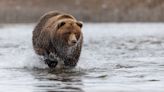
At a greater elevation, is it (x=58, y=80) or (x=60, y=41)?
(x=60, y=41)

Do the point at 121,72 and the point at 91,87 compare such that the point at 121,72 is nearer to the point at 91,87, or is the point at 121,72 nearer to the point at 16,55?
the point at 91,87

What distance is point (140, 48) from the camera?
21.4m

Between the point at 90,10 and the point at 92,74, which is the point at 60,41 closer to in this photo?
the point at 92,74

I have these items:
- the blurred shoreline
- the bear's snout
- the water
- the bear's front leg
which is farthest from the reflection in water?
the blurred shoreline

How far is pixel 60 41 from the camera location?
14.1 metres

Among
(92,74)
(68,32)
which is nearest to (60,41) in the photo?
(68,32)

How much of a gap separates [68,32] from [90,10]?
116 ft

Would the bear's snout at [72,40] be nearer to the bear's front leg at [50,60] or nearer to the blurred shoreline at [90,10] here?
the bear's front leg at [50,60]

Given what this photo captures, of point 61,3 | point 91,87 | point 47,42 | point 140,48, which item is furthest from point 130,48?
point 61,3

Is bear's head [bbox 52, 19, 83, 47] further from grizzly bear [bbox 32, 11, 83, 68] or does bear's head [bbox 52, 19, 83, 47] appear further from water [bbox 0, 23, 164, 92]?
water [bbox 0, 23, 164, 92]

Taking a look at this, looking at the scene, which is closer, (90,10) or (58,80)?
(58,80)

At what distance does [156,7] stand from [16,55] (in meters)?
28.7

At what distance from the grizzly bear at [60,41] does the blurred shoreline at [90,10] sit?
96.6 feet

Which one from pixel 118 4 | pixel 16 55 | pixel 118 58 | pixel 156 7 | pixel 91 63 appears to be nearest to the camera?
pixel 91 63
